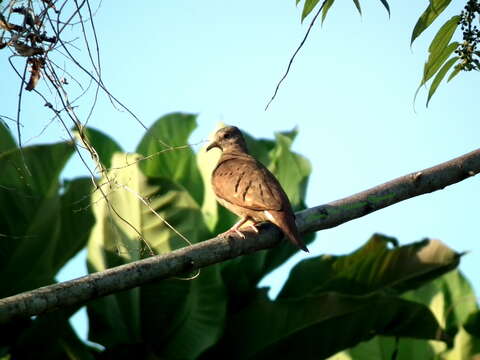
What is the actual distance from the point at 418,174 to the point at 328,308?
418cm

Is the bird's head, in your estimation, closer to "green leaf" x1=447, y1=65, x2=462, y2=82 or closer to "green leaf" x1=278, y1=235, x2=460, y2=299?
"green leaf" x1=278, y1=235, x2=460, y2=299

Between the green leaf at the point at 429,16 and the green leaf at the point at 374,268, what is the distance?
21.2 feet

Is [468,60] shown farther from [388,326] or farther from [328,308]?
[388,326]

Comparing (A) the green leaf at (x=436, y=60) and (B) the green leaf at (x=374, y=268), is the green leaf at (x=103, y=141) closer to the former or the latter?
(B) the green leaf at (x=374, y=268)

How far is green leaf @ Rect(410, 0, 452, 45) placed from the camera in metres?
3.52

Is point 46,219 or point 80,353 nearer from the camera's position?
point 80,353

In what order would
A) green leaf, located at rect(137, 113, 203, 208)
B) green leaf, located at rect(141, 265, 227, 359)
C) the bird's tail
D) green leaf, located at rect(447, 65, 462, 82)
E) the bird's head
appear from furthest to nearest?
1. green leaf, located at rect(137, 113, 203, 208)
2. green leaf, located at rect(141, 265, 227, 359)
3. the bird's head
4. the bird's tail
5. green leaf, located at rect(447, 65, 462, 82)

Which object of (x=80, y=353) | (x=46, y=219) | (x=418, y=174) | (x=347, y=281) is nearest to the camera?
(x=418, y=174)

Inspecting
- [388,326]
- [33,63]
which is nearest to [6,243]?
[388,326]

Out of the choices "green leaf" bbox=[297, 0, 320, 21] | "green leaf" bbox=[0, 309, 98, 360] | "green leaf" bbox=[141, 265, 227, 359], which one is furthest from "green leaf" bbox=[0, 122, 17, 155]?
"green leaf" bbox=[297, 0, 320, 21]

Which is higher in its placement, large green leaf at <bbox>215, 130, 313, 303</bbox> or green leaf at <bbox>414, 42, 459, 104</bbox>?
green leaf at <bbox>414, 42, 459, 104</bbox>

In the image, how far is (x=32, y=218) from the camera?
9344 millimetres

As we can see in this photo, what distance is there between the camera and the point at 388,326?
9.24 meters

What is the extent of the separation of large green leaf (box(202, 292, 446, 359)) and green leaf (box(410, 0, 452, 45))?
214 inches
